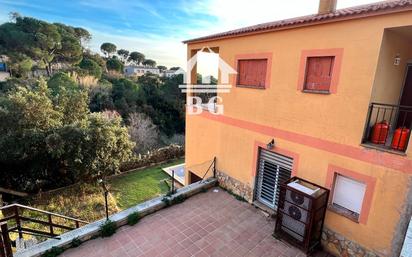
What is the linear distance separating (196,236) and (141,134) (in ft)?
61.8

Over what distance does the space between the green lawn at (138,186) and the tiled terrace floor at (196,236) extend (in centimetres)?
746

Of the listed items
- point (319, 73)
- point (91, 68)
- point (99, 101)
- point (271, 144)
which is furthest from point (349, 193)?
point (91, 68)

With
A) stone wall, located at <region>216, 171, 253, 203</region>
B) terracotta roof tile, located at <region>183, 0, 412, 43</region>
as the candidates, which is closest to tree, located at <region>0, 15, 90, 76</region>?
stone wall, located at <region>216, 171, 253, 203</region>

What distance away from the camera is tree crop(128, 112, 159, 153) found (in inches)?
939

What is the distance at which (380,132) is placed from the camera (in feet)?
17.7

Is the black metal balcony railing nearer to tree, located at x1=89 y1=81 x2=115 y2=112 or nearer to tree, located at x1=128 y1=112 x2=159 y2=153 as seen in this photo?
tree, located at x1=128 y1=112 x2=159 y2=153

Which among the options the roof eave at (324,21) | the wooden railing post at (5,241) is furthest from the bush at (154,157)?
the wooden railing post at (5,241)

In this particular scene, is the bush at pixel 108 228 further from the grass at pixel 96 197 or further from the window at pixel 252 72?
the window at pixel 252 72

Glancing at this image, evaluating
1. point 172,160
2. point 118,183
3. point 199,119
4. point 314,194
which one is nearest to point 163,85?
point 172,160

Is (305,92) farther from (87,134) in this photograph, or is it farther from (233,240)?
(87,134)

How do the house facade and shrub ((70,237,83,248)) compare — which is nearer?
the house facade

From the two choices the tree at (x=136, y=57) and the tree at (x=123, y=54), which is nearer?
the tree at (x=123, y=54)

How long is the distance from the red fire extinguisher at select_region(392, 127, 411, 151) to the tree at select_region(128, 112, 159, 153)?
2151 centimetres

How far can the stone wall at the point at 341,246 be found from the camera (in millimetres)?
5754
